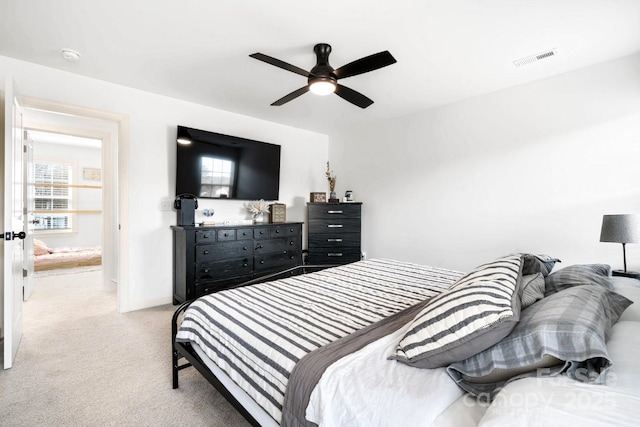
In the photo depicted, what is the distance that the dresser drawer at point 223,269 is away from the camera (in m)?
3.49

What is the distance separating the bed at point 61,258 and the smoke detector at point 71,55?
439cm

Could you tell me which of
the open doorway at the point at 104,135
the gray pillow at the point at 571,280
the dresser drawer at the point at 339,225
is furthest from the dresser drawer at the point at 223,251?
the gray pillow at the point at 571,280

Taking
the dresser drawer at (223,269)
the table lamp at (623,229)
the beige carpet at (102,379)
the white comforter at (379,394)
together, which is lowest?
the beige carpet at (102,379)

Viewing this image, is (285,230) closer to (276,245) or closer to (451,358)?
(276,245)

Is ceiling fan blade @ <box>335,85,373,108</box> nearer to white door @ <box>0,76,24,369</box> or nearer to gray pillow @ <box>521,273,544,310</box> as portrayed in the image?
gray pillow @ <box>521,273,544,310</box>

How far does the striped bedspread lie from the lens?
124cm

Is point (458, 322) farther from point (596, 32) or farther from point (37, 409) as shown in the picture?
point (596, 32)

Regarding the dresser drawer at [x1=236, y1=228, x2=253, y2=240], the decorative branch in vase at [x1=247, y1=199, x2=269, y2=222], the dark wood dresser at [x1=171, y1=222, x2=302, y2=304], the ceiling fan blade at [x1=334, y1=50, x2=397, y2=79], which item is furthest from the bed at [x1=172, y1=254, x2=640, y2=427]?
the decorative branch in vase at [x1=247, y1=199, x2=269, y2=222]

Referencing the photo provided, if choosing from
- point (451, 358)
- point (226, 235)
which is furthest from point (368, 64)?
point (226, 235)

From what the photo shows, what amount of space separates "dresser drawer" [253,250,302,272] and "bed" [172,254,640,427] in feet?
7.73

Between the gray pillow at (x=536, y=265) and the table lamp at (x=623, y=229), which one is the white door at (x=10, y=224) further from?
the table lamp at (x=623, y=229)

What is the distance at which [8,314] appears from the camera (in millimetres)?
2168

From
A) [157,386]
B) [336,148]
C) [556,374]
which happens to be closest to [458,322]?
[556,374]

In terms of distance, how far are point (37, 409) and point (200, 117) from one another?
3212mm
